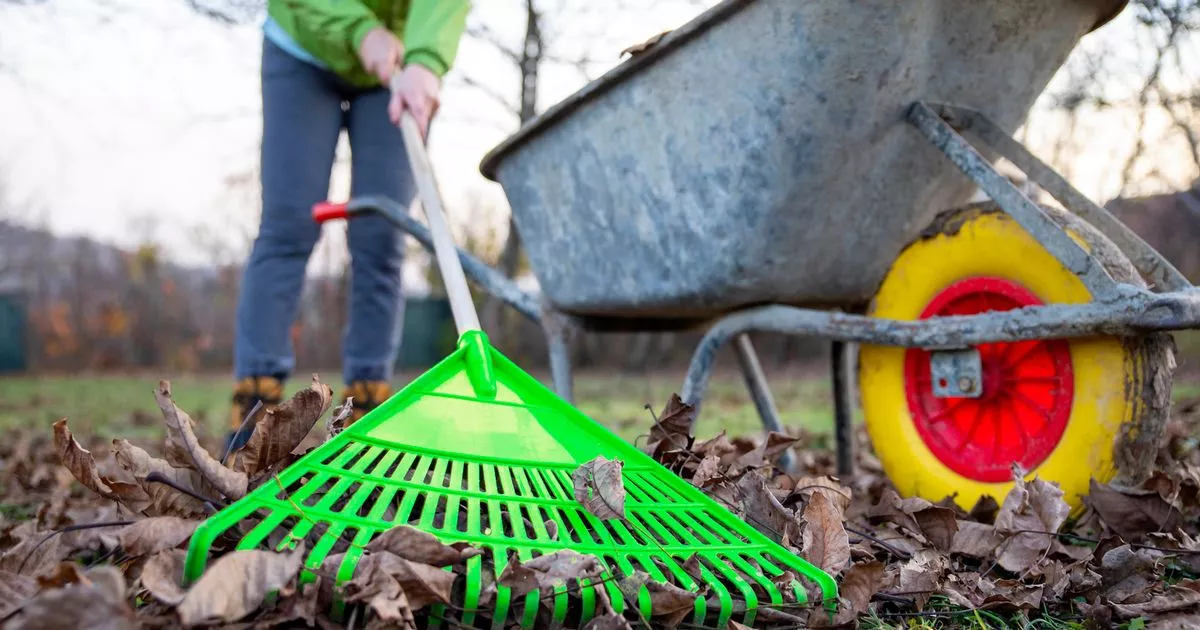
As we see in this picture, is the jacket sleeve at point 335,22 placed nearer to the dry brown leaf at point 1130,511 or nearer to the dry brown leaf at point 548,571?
the dry brown leaf at point 548,571

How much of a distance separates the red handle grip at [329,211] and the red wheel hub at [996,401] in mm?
1371

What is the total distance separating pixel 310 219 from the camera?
7.11 ft

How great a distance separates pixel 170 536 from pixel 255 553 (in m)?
0.22

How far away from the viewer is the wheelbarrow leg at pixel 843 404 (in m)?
2.03

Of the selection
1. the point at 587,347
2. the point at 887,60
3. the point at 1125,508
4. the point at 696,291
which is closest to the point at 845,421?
the point at 696,291

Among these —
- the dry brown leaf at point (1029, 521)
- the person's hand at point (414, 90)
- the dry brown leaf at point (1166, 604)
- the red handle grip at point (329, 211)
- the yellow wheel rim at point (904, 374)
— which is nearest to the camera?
the dry brown leaf at point (1166, 604)

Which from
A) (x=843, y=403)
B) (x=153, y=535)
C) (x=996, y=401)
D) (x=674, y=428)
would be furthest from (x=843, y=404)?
(x=153, y=535)

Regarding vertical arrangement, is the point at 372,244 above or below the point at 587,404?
above

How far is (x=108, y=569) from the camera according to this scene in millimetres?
702

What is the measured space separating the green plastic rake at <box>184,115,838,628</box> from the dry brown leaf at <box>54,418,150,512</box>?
0.70 feet

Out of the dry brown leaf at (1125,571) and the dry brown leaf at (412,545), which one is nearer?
the dry brown leaf at (412,545)

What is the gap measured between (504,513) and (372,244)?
125 centimetres

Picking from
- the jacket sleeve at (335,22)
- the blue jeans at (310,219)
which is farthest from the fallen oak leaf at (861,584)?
the jacket sleeve at (335,22)

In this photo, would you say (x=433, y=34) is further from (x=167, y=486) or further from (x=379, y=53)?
(x=167, y=486)
